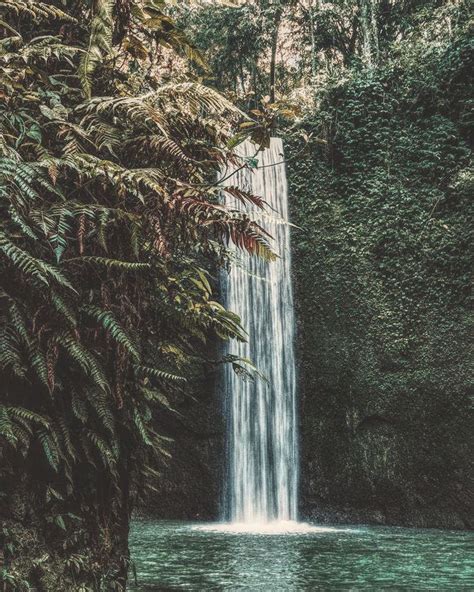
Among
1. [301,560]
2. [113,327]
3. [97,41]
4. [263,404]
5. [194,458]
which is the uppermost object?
[97,41]

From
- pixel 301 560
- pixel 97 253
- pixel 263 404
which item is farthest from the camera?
pixel 263 404

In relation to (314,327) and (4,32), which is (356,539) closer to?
(314,327)

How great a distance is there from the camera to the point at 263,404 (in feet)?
38.3

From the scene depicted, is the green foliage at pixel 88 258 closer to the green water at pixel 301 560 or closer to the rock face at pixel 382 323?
the green water at pixel 301 560

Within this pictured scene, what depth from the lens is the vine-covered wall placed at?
10.9 metres

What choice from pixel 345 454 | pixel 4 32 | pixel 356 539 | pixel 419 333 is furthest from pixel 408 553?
pixel 4 32

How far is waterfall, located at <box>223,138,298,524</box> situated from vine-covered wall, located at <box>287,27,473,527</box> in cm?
31

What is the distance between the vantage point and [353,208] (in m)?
13.0

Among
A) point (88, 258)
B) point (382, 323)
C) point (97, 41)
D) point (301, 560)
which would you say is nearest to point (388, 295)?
point (382, 323)

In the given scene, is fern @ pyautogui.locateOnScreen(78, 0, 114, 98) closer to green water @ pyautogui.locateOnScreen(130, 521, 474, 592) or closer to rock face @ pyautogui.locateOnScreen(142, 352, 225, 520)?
green water @ pyautogui.locateOnScreen(130, 521, 474, 592)

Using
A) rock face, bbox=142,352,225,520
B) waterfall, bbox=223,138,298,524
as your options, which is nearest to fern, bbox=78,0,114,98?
waterfall, bbox=223,138,298,524

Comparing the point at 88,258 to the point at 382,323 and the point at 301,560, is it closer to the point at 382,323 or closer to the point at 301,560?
the point at 301,560

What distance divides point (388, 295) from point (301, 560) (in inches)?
268

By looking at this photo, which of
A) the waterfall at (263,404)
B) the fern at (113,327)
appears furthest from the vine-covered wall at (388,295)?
the fern at (113,327)
